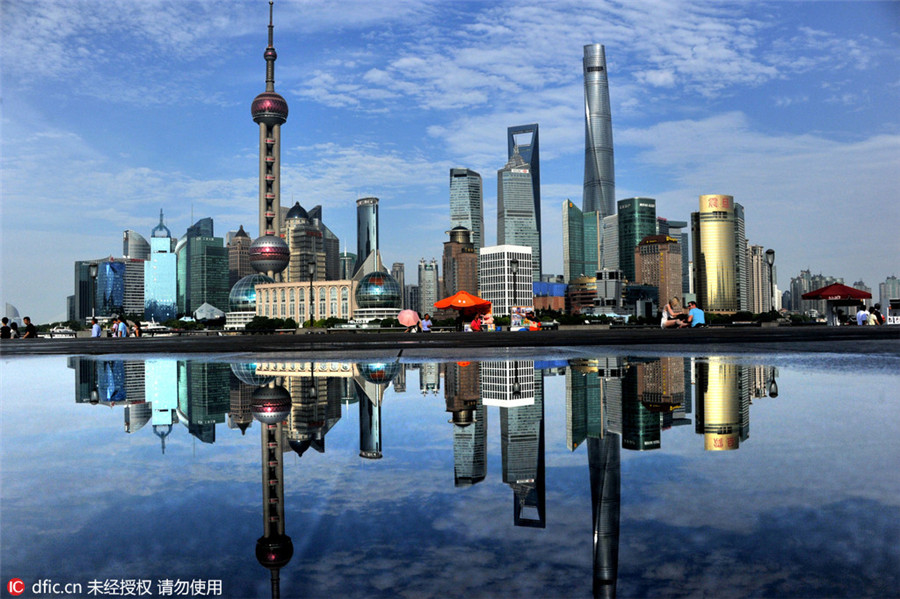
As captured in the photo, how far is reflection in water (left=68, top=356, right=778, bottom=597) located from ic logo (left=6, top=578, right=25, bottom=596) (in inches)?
33.5

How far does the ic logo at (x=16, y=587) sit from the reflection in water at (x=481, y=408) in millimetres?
851

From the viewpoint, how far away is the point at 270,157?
159 m

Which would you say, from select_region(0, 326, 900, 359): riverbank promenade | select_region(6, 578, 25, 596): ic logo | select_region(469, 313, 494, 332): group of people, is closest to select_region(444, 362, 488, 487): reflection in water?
select_region(6, 578, 25, 596): ic logo

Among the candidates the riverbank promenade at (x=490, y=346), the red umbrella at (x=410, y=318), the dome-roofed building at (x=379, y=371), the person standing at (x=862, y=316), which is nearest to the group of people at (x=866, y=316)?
the person standing at (x=862, y=316)

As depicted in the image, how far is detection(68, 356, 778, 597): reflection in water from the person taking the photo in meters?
3.48

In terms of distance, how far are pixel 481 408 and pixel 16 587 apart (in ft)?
15.6

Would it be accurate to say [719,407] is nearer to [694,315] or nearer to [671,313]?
[671,313]

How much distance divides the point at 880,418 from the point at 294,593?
5377mm

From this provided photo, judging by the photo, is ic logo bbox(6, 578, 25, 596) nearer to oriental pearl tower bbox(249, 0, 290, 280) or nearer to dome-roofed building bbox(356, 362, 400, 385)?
dome-roofed building bbox(356, 362, 400, 385)

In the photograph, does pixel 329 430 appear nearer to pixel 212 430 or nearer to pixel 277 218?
pixel 212 430

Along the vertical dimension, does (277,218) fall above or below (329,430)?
above

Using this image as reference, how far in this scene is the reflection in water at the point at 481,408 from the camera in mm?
3484

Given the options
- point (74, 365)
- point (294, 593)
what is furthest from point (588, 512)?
point (74, 365)

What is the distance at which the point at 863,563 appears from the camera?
7.88ft
